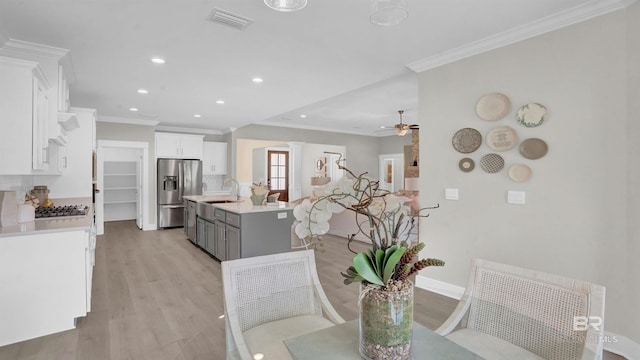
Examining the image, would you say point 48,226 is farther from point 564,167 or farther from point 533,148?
point 564,167

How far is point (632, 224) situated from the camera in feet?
7.33

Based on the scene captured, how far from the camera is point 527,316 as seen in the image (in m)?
1.34

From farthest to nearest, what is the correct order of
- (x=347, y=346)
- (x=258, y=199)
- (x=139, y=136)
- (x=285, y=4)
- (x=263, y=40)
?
(x=139, y=136), (x=258, y=199), (x=263, y=40), (x=285, y=4), (x=347, y=346)

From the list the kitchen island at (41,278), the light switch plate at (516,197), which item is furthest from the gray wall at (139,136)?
the light switch plate at (516,197)

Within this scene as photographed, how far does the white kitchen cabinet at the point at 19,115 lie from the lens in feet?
8.18

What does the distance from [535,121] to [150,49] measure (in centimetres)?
350

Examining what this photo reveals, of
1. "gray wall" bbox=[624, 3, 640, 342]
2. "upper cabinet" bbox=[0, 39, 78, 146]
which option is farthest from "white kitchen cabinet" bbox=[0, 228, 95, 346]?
"gray wall" bbox=[624, 3, 640, 342]

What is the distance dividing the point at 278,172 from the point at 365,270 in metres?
8.15

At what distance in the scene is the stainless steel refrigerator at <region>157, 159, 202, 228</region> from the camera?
7.32m

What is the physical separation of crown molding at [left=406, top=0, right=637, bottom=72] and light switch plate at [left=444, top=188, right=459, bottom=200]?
1289 mm

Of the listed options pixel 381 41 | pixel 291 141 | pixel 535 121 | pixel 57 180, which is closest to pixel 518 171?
pixel 535 121

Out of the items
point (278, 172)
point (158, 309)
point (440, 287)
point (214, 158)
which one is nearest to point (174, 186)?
point (214, 158)

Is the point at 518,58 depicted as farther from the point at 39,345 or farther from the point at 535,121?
the point at 39,345

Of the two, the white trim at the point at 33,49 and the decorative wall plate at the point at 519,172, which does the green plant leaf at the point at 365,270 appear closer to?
the decorative wall plate at the point at 519,172
